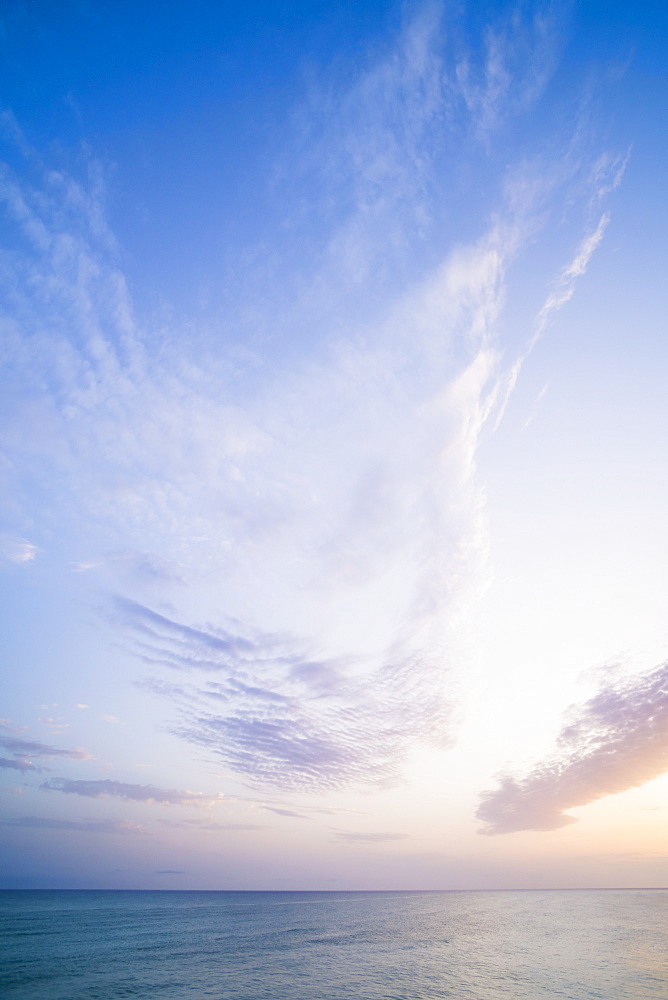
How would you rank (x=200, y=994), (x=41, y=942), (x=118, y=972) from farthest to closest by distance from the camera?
1. (x=41, y=942)
2. (x=118, y=972)
3. (x=200, y=994)

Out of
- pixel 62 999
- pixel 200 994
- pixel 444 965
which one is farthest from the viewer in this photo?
pixel 444 965

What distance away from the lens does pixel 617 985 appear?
43750mm

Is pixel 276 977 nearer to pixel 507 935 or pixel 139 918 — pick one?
pixel 507 935

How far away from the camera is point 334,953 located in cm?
6144

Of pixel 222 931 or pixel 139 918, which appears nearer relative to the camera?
pixel 222 931

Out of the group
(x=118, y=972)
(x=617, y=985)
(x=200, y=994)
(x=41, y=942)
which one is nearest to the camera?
(x=200, y=994)

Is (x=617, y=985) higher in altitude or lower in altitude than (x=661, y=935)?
higher

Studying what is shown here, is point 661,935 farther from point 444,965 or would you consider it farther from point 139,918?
point 139,918

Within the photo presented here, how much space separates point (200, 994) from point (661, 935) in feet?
278

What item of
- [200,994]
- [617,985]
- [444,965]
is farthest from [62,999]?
[617,985]

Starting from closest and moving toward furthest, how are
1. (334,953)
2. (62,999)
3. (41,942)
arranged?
(62,999) → (334,953) → (41,942)

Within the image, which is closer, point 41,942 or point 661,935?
point 41,942

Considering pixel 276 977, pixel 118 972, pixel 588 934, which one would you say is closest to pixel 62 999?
pixel 118 972

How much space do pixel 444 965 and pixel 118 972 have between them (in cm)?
3505
